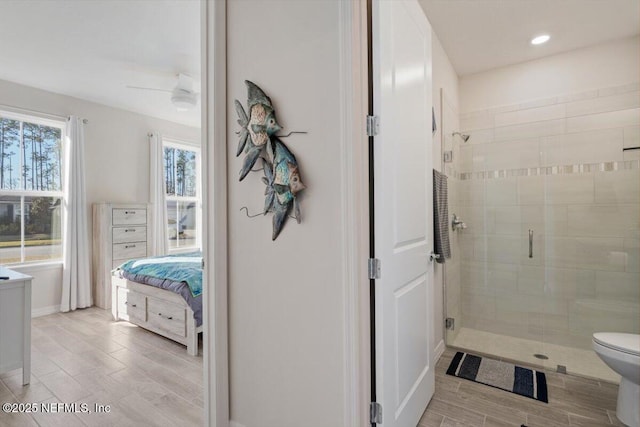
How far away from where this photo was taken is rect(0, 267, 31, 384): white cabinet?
2.14 m

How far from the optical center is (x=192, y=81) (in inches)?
138

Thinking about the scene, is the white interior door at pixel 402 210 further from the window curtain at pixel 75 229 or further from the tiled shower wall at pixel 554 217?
the window curtain at pixel 75 229

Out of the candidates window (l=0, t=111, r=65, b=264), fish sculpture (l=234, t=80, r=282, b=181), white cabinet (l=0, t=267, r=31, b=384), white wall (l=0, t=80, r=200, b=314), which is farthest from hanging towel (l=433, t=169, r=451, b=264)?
window (l=0, t=111, r=65, b=264)

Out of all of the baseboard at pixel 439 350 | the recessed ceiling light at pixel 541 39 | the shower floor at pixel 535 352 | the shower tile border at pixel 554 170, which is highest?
the recessed ceiling light at pixel 541 39

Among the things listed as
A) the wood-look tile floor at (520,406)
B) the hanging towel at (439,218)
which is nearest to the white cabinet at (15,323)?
the wood-look tile floor at (520,406)

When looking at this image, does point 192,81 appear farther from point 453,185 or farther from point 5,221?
point 453,185

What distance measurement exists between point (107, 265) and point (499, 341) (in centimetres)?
447

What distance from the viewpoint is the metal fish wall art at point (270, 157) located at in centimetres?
146

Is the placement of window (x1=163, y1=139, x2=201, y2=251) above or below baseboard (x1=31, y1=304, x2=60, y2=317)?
above

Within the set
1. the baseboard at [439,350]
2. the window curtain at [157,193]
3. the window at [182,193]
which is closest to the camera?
the baseboard at [439,350]

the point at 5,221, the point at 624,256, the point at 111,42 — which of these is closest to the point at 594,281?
the point at 624,256

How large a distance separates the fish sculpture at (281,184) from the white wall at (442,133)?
1.50m

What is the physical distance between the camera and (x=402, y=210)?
5.24 ft

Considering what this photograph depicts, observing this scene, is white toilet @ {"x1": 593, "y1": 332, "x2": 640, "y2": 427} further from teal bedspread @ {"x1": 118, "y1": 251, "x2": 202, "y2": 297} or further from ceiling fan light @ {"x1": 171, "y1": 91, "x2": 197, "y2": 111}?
ceiling fan light @ {"x1": 171, "y1": 91, "x2": 197, "y2": 111}
